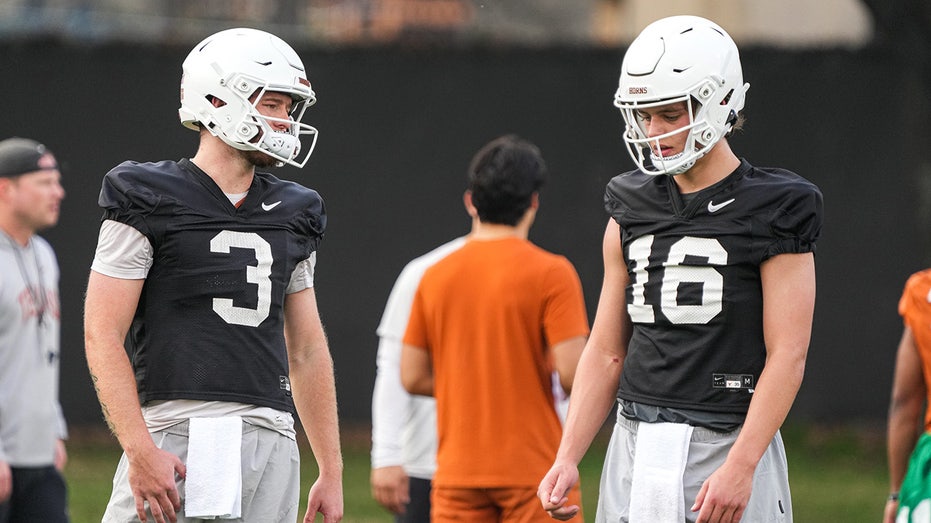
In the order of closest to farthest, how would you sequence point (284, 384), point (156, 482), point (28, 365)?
point (156, 482), point (284, 384), point (28, 365)

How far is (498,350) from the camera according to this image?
17.9 ft

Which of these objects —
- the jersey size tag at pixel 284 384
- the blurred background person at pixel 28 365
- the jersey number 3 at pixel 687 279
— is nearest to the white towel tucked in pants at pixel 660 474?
the jersey number 3 at pixel 687 279

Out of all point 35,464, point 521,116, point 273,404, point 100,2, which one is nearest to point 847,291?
point 521,116

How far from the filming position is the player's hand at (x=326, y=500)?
426 cm

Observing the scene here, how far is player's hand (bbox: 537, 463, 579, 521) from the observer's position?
406 centimetres

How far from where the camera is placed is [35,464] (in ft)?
20.7

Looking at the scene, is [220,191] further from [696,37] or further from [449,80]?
[449,80]

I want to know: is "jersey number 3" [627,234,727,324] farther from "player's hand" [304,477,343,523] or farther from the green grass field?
the green grass field

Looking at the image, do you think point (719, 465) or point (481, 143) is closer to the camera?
point (719, 465)

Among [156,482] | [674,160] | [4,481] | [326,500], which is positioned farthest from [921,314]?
[4,481]

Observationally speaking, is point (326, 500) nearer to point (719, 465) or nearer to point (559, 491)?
point (559, 491)

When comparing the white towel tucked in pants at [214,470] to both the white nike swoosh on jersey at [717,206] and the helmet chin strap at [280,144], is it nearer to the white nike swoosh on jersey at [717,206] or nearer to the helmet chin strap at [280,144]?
the helmet chin strap at [280,144]

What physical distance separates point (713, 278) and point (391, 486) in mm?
2332

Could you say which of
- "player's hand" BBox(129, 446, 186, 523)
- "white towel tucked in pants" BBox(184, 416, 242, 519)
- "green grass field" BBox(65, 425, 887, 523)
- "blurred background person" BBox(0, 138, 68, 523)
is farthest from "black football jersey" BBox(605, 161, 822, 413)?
"green grass field" BBox(65, 425, 887, 523)
